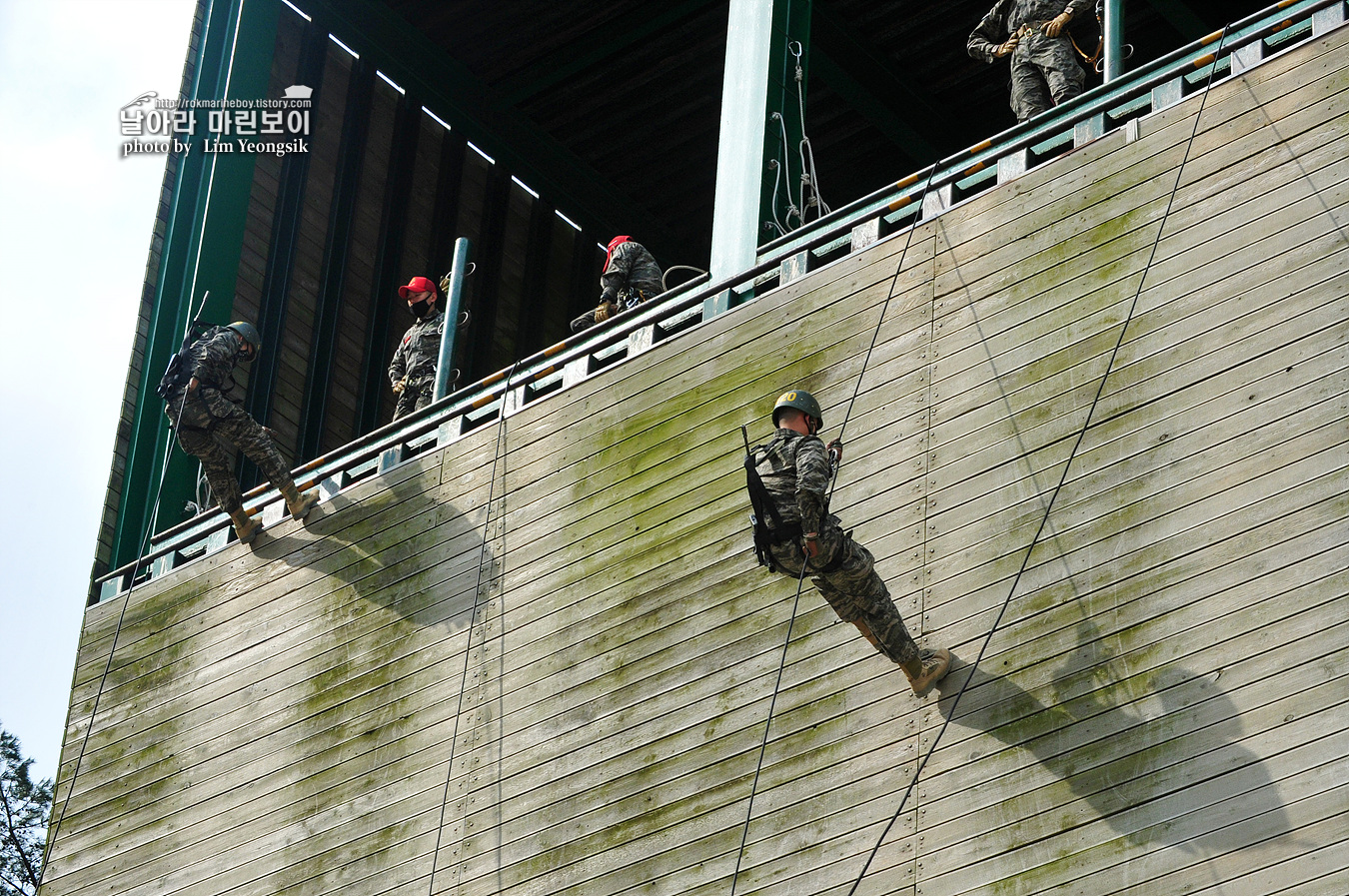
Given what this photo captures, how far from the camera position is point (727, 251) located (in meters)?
13.9

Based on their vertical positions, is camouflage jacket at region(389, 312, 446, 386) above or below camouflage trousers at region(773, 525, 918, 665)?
above

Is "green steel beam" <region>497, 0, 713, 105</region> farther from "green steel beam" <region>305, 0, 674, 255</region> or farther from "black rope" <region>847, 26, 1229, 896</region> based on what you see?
"black rope" <region>847, 26, 1229, 896</region>

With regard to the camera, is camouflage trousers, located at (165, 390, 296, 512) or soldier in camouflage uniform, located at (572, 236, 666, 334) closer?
camouflage trousers, located at (165, 390, 296, 512)

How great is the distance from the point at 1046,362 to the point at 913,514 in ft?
3.93

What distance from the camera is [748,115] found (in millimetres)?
15039

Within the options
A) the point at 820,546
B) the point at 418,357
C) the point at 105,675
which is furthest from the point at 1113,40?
the point at 105,675

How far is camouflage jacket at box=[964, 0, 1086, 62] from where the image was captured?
13391 millimetres

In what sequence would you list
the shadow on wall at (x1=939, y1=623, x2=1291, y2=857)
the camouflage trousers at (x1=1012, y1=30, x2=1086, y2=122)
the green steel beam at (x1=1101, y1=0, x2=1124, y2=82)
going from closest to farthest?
the shadow on wall at (x1=939, y1=623, x2=1291, y2=857)
the green steel beam at (x1=1101, y1=0, x2=1124, y2=82)
the camouflage trousers at (x1=1012, y1=30, x2=1086, y2=122)

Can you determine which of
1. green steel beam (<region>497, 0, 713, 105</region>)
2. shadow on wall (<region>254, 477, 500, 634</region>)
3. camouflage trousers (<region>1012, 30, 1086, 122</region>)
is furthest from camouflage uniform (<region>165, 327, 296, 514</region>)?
green steel beam (<region>497, 0, 713, 105</region>)

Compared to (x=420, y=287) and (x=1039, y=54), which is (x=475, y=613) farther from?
(x=1039, y=54)

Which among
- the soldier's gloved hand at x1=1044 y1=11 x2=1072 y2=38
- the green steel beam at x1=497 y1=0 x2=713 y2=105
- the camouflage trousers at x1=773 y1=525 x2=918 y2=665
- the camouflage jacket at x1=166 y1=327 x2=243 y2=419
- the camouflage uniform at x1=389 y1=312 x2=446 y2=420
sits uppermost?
the green steel beam at x1=497 y1=0 x2=713 y2=105

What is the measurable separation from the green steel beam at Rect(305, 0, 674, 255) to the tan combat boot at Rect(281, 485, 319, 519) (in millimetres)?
8498

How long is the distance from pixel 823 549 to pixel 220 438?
6.60 m

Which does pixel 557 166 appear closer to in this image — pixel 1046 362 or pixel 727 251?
pixel 727 251
